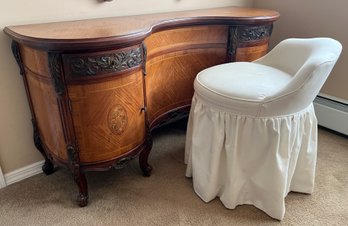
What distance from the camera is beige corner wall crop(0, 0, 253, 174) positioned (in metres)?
1.25

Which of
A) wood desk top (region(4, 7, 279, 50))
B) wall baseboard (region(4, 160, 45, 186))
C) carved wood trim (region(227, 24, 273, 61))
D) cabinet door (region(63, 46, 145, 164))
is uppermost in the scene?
wood desk top (region(4, 7, 279, 50))

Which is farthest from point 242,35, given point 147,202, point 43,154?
point 43,154

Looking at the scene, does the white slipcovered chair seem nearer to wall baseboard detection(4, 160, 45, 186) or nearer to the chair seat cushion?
the chair seat cushion

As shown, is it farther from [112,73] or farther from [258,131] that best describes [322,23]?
[112,73]

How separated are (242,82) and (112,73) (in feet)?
1.90

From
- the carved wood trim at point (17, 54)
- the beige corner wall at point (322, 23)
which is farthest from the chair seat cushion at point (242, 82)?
the carved wood trim at point (17, 54)

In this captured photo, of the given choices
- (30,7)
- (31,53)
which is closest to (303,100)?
(31,53)

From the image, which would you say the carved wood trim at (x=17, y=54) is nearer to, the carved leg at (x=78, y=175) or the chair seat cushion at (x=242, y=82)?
the carved leg at (x=78, y=175)

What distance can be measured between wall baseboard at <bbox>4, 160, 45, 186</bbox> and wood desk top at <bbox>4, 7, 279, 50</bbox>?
29.0 inches

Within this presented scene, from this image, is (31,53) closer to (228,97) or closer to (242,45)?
(228,97)

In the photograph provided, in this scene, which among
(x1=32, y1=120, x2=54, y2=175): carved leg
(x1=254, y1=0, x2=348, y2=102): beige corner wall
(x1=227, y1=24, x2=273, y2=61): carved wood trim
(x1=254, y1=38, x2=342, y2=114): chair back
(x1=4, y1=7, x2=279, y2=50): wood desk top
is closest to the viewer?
(x1=4, y1=7, x2=279, y2=50): wood desk top

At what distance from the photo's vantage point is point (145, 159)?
1.48 meters

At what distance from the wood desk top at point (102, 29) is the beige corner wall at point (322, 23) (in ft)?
1.68

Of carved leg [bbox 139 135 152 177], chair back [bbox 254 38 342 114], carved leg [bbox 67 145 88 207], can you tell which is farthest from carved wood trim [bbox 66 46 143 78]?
chair back [bbox 254 38 342 114]
